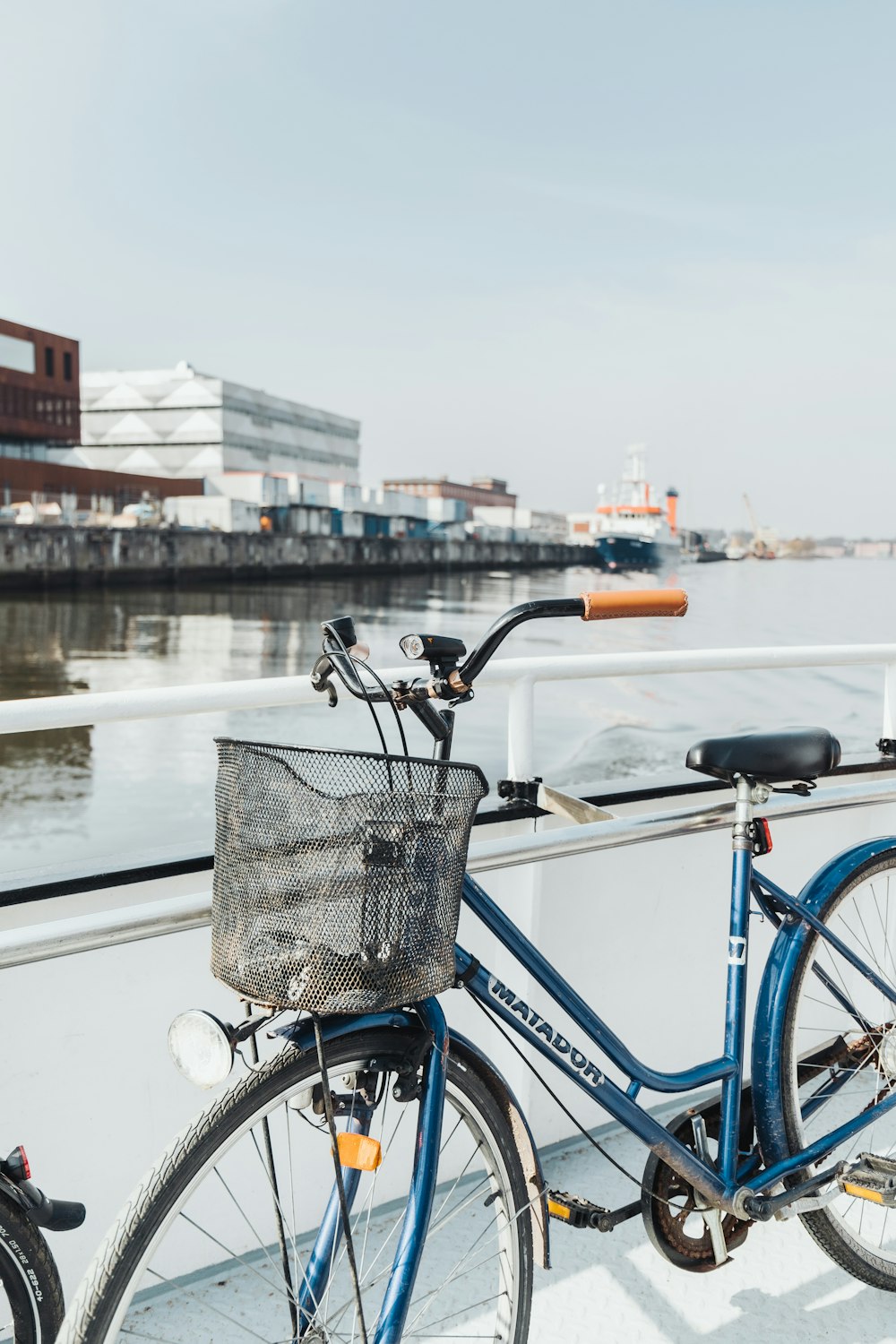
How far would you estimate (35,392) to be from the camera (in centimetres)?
5688

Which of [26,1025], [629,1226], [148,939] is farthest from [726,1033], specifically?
[26,1025]

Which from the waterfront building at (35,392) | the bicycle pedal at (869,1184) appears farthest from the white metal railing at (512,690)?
the waterfront building at (35,392)

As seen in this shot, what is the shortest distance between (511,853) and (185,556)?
1850 inches

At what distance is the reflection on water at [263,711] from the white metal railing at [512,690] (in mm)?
279

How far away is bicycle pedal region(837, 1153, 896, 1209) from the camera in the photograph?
6.08 ft

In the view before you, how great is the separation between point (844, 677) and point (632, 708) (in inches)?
257

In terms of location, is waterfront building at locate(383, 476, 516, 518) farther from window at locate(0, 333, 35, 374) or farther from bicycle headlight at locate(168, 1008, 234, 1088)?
bicycle headlight at locate(168, 1008, 234, 1088)

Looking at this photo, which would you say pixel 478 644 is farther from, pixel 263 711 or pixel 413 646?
pixel 263 711

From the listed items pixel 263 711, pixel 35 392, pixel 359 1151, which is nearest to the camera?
pixel 359 1151

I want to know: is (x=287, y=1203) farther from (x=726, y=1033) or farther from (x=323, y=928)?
(x=323, y=928)

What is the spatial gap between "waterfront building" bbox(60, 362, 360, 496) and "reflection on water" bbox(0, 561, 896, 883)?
133 feet

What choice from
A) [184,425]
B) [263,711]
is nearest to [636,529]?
[184,425]

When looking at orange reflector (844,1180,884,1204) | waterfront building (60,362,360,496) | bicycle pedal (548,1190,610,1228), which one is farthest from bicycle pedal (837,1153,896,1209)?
waterfront building (60,362,360,496)

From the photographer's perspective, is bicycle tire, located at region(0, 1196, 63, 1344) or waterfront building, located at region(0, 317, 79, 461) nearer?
bicycle tire, located at region(0, 1196, 63, 1344)
